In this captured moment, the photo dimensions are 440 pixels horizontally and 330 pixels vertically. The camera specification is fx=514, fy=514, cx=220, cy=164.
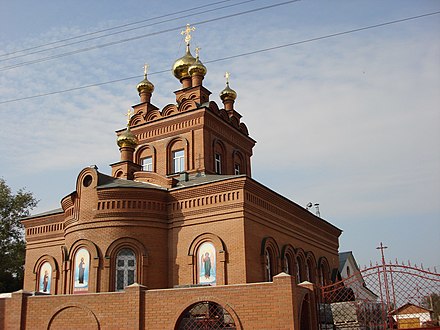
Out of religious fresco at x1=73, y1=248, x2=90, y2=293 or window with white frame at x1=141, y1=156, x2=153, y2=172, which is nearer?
religious fresco at x1=73, y1=248, x2=90, y2=293

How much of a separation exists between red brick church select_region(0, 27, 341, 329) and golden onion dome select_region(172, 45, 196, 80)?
1.8 inches

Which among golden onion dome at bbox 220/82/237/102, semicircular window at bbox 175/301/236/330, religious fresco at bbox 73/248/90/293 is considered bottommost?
semicircular window at bbox 175/301/236/330

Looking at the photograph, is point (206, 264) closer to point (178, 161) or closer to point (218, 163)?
point (178, 161)

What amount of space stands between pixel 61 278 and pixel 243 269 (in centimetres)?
684

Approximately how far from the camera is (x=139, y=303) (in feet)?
40.5

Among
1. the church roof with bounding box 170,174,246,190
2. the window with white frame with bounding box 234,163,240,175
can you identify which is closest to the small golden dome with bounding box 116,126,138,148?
the church roof with bounding box 170,174,246,190

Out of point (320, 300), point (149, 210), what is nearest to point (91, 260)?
point (149, 210)

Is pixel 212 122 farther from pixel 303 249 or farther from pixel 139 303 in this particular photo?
pixel 139 303

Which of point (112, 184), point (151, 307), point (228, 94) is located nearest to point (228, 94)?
point (228, 94)

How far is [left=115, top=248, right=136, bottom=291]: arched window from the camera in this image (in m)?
15.7

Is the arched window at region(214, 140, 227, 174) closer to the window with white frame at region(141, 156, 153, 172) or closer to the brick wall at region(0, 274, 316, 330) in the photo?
the window with white frame at region(141, 156, 153, 172)

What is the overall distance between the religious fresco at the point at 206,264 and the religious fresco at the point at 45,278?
603cm

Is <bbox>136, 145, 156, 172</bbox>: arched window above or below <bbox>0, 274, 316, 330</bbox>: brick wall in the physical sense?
above

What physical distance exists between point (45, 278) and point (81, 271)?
3.24 meters
